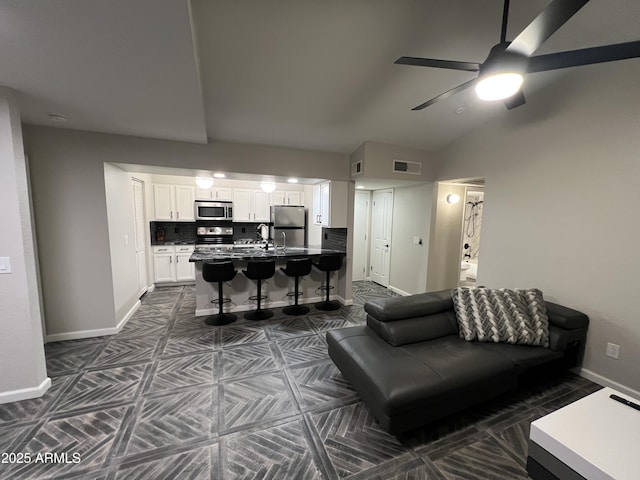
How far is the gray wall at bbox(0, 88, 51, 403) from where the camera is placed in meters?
2.12

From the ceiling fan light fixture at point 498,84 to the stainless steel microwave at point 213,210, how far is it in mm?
5515

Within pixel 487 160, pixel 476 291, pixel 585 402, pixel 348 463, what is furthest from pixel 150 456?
pixel 487 160

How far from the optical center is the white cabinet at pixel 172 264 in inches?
223

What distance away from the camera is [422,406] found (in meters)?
1.85

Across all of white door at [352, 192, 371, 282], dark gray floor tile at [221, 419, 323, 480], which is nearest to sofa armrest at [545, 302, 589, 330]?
dark gray floor tile at [221, 419, 323, 480]

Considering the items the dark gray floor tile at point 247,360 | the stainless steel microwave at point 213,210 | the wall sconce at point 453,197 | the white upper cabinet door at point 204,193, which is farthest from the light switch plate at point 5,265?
the wall sconce at point 453,197

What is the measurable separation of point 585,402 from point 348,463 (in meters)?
1.59

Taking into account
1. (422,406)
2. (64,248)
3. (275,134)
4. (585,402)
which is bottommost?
(422,406)

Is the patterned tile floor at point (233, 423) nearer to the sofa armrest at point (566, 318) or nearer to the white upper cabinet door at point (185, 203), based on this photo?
the sofa armrest at point (566, 318)

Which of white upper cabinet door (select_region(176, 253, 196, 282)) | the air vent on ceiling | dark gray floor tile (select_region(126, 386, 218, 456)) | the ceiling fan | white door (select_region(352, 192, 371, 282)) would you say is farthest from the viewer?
white door (select_region(352, 192, 371, 282))

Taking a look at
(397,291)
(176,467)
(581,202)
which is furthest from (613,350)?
(176,467)

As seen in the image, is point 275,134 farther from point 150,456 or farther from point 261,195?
point 150,456

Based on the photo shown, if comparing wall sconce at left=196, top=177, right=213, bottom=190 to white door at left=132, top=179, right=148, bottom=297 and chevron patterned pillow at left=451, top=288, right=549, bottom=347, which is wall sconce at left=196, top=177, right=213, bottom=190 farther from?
chevron patterned pillow at left=451, top=288, right=549, bottom=347

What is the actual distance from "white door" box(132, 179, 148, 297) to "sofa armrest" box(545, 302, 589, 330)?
6.03m
